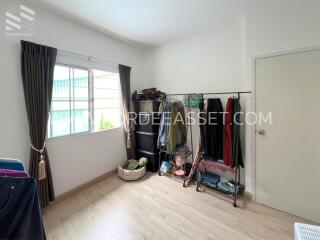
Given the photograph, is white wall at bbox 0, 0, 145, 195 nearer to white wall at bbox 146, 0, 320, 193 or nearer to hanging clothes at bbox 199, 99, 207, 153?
white wall at bbox 146, 0, 320, 193

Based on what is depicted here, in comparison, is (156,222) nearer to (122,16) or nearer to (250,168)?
(250,168)

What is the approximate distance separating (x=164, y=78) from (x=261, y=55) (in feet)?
5.92

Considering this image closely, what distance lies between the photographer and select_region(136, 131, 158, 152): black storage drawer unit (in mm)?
3240

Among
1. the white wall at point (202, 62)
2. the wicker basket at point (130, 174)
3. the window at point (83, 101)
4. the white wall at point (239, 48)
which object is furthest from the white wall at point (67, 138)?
the white wall at point (239, 48)

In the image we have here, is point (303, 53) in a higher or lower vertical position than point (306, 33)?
lower

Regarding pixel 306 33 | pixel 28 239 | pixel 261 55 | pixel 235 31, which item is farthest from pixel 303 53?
pixel 28 239

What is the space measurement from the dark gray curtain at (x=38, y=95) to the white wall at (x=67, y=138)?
3.4 inches

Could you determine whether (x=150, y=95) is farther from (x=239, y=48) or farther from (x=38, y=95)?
(x=38, y=95)

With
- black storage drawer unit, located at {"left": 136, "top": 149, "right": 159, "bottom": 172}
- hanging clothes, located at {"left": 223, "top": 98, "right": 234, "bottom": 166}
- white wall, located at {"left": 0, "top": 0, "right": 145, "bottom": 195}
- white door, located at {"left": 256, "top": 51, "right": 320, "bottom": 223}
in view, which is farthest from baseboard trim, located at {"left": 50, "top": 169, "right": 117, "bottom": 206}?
white door, located at {"left": 256, "top": 51, "right": 320, "bottom": 223}

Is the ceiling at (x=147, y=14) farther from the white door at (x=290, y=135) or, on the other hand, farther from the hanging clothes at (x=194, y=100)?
the hanging clothes at (x=194, y=100)

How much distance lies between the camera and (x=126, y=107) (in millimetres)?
3334

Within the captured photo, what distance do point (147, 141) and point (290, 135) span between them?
224 centimetres

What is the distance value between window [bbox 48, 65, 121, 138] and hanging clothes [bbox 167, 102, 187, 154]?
3.76ft

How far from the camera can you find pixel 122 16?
2352 mm
